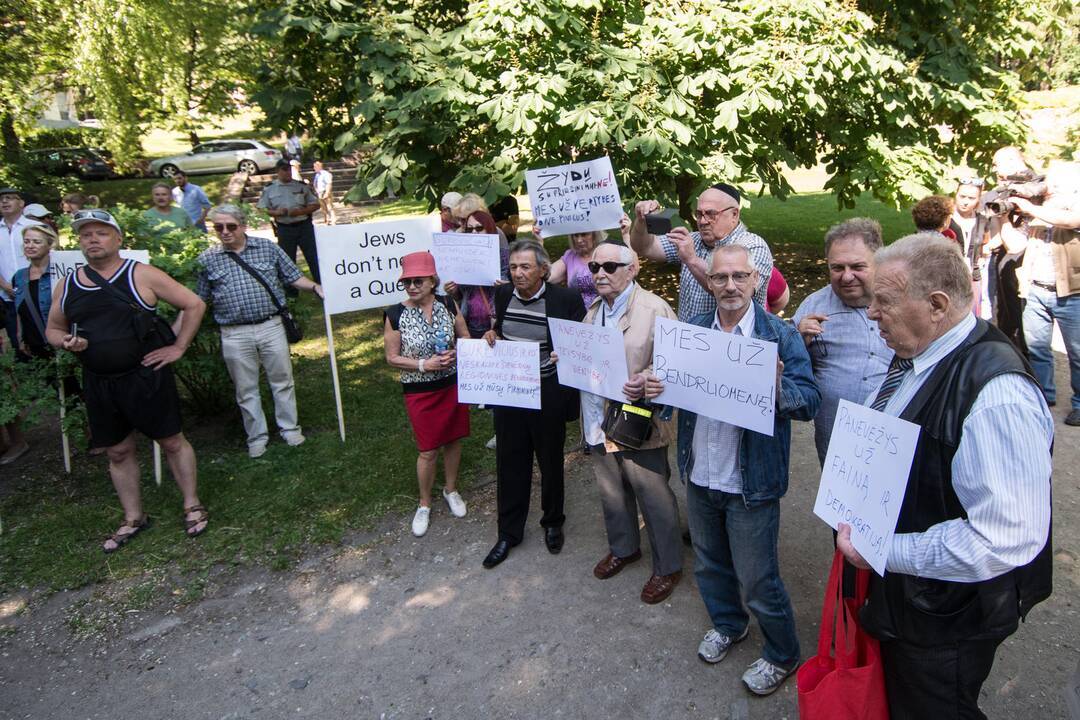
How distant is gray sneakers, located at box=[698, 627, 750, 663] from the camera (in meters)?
3.53

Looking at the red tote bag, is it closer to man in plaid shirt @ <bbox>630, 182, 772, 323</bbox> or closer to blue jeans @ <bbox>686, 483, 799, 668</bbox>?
blue jeans @ <bbox>686, 483, 799, 668</bbox>

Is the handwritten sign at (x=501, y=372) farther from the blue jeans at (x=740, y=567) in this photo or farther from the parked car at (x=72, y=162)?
the parked car at (x=72, y=162)

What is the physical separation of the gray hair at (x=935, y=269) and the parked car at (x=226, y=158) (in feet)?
95.0

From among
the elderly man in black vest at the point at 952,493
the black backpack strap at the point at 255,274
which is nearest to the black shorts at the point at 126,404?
the black backpack strap at the point at 255,274

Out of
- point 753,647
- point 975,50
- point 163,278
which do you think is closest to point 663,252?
point 753,647

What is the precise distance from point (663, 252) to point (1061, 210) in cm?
291

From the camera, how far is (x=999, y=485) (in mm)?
1879

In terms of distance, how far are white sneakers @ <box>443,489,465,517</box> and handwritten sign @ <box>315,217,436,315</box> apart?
184 cm

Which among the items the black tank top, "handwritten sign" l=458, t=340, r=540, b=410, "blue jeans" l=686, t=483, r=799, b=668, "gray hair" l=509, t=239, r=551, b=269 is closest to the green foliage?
"gray hair" l=509, t=239, r=551, b=269

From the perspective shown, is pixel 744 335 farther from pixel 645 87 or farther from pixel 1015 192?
pixel 645 87

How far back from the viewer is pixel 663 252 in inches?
194

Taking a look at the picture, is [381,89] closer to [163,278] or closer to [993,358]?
[163,278]

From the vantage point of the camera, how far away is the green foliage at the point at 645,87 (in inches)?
A: 249

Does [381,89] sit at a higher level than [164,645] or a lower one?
higher
